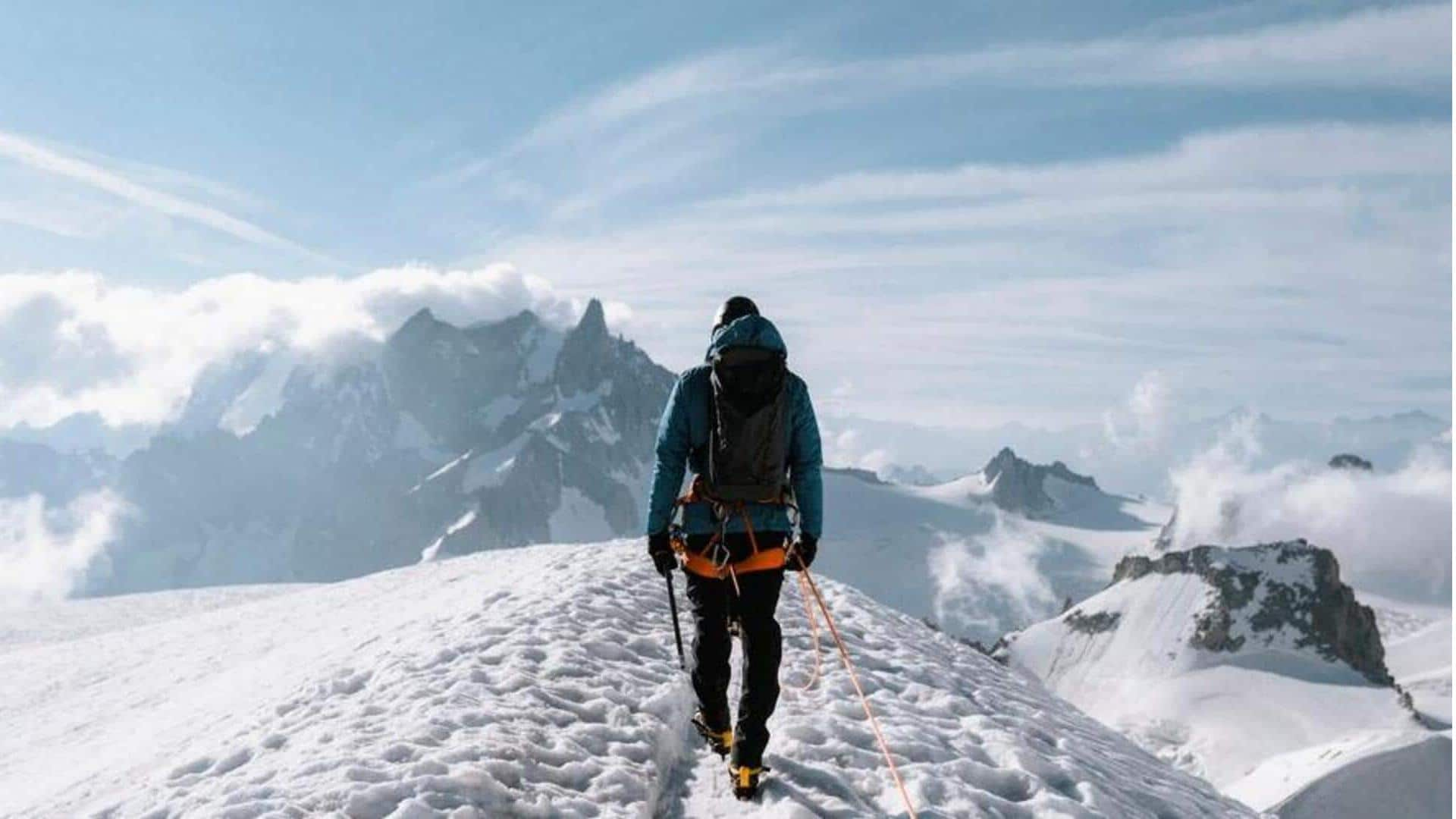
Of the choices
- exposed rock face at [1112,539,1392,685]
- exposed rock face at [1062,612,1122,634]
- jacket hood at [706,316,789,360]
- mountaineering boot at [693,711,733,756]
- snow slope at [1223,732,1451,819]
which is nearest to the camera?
jacket hood at [706,316,789,360]

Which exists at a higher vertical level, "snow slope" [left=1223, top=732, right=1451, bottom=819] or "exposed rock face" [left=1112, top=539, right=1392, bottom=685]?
"snow slope" [left=1223, top=732, right=1451, bottom=819]

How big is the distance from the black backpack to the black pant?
1.74ft

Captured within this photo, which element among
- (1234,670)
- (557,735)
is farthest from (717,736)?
(1234,670)

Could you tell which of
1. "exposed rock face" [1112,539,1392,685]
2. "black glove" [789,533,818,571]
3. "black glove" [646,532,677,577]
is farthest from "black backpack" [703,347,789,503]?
"exposed rock face" [1112,539,1392,685]

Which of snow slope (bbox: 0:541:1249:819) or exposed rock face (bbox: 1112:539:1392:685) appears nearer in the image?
snow slope (bbox: 0:541:1249:819)

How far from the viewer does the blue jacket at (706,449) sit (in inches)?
378

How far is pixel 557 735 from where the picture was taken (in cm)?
1105

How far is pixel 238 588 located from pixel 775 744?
52965 millimetres

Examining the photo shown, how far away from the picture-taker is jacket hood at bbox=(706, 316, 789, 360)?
931 cm

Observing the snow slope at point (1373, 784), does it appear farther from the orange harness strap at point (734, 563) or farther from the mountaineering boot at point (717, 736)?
→ the orange harness strap at point (734, 563)

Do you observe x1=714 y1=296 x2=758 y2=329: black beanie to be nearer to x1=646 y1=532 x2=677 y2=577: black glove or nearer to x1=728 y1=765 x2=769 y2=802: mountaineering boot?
x1=646 y1=532 x2=677 y2=577: black glove

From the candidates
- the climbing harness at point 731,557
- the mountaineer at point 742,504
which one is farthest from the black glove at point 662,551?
the climbing harness at point 731,557

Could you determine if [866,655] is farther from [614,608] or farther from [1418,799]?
[1418,799]

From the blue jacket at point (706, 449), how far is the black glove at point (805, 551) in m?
0.08
